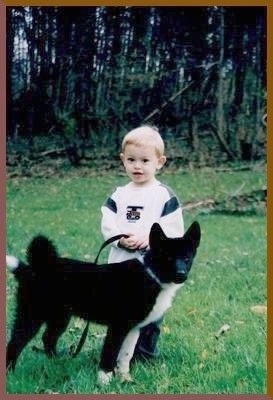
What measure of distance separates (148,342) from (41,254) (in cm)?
74

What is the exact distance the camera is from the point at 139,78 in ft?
13.3

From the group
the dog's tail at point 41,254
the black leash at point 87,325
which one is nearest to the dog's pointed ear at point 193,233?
the black leash at point 87,325

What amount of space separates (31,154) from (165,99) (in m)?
1.02

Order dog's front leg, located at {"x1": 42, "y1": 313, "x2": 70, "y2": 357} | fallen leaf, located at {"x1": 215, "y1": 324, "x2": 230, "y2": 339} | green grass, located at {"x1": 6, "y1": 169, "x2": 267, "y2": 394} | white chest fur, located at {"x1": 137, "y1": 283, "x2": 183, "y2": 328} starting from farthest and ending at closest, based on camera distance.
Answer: fallen leaf, located at {"x1": 215, "y1": 324, "x2": 230, "y2": 339} < dog's front leg, located at {"x1": 42, "y1": 313, "x2": 70, "y2": 357} < green grass, located at {"x1": 6, "y1": 169, "x2": 267, "y2": 394} < white chest fur, located at {"x1": 137, "y1": 283, "x2": 183, "y2": 328}

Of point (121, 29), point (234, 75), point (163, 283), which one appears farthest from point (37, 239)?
point (234, 75)

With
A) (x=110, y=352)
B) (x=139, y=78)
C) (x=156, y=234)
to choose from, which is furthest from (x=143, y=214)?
(x=139, y=78)

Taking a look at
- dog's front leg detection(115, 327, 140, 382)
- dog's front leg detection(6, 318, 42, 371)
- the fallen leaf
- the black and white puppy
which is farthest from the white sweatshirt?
the fallen leaf

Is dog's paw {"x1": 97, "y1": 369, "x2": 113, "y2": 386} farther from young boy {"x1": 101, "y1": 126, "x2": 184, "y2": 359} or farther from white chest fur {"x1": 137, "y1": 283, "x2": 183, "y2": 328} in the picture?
young boy {"x1": 101, "y1": 126, "x2": 184, "y2": 359}

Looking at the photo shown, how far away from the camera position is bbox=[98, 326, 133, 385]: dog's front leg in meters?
2.79

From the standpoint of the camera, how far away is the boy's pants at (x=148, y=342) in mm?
3100

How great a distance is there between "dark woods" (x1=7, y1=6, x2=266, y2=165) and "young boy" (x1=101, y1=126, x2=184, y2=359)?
780 mm

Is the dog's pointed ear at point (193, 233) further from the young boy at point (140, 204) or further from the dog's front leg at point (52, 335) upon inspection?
the dog's front leg at point (52, 335)

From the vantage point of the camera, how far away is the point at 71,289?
2.87 metres

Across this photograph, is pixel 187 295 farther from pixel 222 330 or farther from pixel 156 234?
pixel 156 234
